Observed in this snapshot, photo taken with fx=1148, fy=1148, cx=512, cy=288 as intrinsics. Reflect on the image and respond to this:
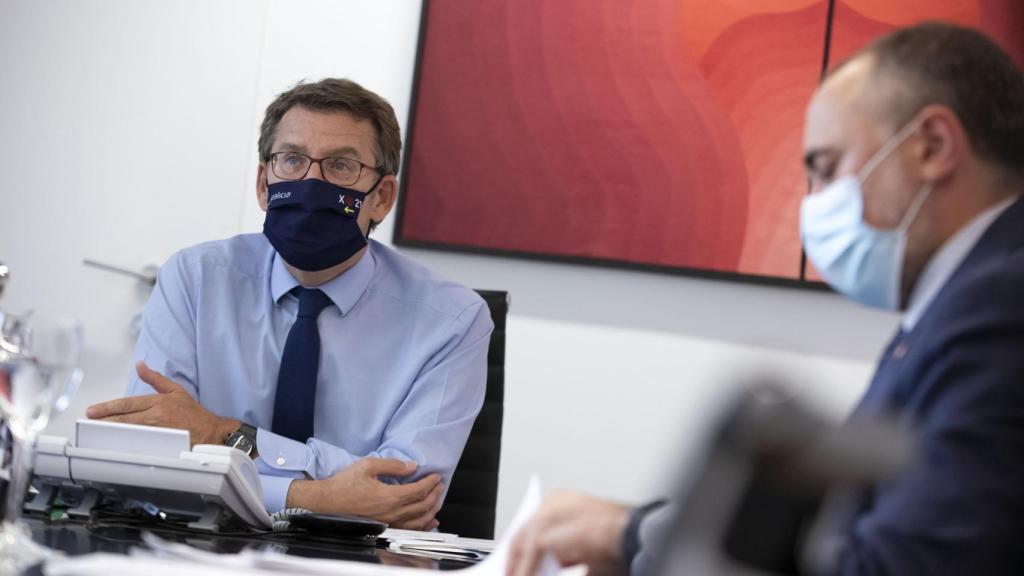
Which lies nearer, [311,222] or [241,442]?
[241,442]

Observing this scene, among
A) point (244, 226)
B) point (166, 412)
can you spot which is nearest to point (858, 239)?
point (166, 412)

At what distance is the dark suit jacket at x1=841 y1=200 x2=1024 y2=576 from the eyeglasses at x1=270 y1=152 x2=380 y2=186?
1463 mm

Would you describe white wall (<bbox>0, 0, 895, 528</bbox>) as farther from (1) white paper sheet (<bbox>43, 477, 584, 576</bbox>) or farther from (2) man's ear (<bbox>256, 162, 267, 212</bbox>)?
(1) white paper sheet (<bbox>43, 477, 584, 576</bbox>)

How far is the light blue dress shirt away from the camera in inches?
84.4

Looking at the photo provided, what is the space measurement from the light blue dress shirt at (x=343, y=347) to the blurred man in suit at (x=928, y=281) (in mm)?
938

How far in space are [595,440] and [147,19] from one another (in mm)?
1774

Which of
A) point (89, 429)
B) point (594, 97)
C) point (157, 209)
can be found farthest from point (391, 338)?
point (157, 209)

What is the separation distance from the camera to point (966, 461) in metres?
0.86

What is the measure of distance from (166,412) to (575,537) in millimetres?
974

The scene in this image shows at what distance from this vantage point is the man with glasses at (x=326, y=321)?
2131 millimetres

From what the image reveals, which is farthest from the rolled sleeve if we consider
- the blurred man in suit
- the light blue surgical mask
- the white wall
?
the white wall

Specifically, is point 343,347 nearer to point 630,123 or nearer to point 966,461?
point 630,123

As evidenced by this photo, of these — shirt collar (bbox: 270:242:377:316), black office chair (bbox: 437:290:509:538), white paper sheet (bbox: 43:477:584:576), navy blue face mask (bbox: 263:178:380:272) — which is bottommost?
black office chair (bbox: 437:290:509:538)

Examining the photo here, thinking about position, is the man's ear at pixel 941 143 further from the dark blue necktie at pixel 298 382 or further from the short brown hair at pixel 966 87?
the dark blue necktie at pixel 298 382
